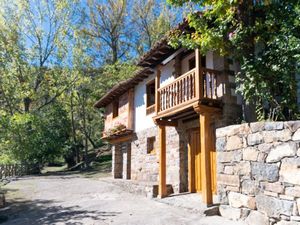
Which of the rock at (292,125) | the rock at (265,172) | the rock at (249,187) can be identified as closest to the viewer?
the rock at (292,125)

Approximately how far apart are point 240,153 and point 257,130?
2.40 ft

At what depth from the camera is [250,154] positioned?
6645mm

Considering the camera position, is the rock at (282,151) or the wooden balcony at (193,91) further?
the wooden balcony at (193,91)

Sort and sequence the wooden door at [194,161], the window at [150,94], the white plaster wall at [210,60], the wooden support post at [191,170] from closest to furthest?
the white plaster wall at [210,60], the wooden door at [194,161], the wooden support post at [191,170], the window at [150,94]

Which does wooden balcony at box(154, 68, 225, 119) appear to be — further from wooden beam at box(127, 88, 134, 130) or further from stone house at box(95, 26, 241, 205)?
wooden beam at box(127, 88, 134, 130)

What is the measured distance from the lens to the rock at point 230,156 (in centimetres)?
700

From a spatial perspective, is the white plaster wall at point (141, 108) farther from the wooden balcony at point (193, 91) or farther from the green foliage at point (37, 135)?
the green foliage at point (37, 135)

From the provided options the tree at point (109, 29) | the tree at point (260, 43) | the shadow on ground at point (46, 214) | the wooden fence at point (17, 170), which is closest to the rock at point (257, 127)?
the tree at point (260, 43)

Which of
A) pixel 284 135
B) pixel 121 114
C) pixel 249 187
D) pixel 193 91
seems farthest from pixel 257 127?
pixel 121 114

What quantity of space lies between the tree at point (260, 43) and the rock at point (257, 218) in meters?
2.20

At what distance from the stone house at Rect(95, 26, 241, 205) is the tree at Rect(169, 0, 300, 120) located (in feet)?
2.64

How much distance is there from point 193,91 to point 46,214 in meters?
5.37

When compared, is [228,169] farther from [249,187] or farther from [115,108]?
[115,108]

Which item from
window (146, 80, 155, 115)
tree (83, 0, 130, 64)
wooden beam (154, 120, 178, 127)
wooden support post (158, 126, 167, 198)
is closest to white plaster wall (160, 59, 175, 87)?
window (146, 80, 155, 115)
